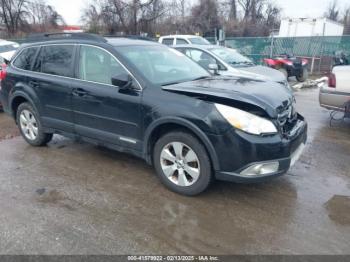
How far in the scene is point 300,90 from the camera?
36.2ft

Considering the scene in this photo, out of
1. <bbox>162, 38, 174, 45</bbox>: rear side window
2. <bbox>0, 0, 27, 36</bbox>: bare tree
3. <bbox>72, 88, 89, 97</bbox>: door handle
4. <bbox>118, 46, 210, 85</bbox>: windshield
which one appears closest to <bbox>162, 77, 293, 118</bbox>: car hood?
<bbox>118, 46, 210, 85</bbox>: windshield

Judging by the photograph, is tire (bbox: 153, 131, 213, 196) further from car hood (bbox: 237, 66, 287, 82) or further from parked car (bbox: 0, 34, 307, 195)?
car hood (bbox: 237, 66, 287, 82)

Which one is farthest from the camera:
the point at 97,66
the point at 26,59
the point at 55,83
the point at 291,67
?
the point at 291,67

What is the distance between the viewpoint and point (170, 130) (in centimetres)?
367

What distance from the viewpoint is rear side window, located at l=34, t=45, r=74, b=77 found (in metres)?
4.51

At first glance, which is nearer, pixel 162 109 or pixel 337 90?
pixel 162 109

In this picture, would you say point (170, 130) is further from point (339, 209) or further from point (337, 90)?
point (337, 90)

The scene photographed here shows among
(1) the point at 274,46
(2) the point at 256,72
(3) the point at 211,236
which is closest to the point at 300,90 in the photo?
(2) the point at 256,72

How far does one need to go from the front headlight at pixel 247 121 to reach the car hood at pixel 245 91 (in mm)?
111

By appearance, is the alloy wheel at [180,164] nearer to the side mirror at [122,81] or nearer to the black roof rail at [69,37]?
the side mirror at [122,81]

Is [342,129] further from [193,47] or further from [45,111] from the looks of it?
[45,111]

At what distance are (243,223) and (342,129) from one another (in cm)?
414

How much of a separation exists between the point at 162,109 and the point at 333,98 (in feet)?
13.3

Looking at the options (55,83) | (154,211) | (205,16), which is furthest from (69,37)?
(205,16)
